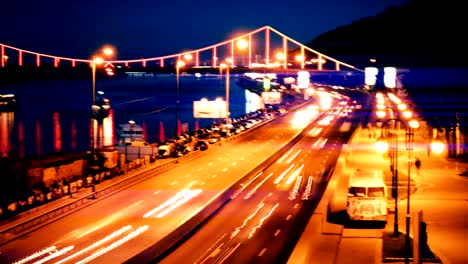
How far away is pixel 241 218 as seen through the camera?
20.3 meters

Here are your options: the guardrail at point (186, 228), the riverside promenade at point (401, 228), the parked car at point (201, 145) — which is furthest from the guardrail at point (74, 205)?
the riverside promenade at point (401, 228)

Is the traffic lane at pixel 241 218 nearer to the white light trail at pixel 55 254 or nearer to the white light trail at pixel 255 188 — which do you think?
the white light trail at pixel 255 188

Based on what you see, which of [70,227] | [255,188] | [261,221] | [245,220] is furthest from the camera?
[255,188]

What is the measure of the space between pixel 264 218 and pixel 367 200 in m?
2.84

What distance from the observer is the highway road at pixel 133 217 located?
16.0 meters

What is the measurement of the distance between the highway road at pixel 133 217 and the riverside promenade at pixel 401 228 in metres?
3.12

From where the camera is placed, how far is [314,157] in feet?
121

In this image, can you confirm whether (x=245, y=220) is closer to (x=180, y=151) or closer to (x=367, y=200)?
(x=367, y=200)

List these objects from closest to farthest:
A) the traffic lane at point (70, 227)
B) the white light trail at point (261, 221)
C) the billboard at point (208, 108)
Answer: the traffic lane at point (70, 227) → the white light trail at point (261, 221) → the billboard at point (208, 108)

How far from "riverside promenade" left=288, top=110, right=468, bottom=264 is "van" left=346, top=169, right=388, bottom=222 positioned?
0.38 metres

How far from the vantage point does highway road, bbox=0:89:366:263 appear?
52.3 ft

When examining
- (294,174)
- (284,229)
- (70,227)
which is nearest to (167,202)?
(70,227)

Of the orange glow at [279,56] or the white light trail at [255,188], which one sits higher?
the orange glow at [279,56]

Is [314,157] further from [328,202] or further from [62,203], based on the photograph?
[62,203]
